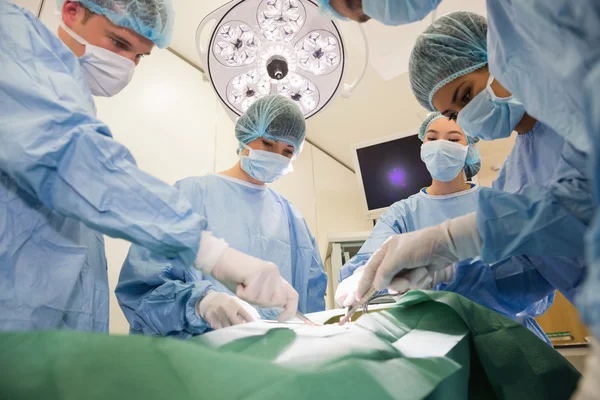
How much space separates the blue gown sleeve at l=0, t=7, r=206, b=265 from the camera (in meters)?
0.83

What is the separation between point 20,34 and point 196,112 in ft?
5.70

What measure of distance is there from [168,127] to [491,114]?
1.88 metres

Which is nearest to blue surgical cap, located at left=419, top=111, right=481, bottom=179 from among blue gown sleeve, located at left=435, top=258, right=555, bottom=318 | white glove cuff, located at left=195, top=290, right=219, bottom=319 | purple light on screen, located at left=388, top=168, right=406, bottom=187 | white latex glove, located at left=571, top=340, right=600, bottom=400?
blue gown sleeve, located at left=435, top=258, right=555, bottom=318

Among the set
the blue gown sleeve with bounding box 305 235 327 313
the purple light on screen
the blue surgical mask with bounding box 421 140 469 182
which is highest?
the blue surgical mask with bounding box 421 140 469 182

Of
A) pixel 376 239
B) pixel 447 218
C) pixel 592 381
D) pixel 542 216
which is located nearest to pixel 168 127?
pixel 376 239

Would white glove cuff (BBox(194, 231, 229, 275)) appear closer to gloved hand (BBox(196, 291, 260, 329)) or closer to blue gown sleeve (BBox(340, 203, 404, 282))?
gloved hand (BBox(196, 291, 260, 329))

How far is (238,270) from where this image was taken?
965mm

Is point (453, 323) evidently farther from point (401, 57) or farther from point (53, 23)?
point (53, 23)

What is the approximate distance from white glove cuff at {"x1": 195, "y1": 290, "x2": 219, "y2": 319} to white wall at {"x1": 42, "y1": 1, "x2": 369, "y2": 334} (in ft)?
2.74

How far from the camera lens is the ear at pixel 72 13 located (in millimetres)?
1194

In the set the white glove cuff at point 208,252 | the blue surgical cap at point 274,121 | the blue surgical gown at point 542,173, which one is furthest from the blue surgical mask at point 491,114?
the white glove cuff at point 208,252

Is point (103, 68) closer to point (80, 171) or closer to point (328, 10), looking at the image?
point (80, 171)

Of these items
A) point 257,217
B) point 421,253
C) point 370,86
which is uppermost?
point 370,86

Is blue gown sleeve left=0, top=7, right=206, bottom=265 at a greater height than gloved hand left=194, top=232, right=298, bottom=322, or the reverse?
blue gown sleeve left=0, top=7, right=206, bottom=265
